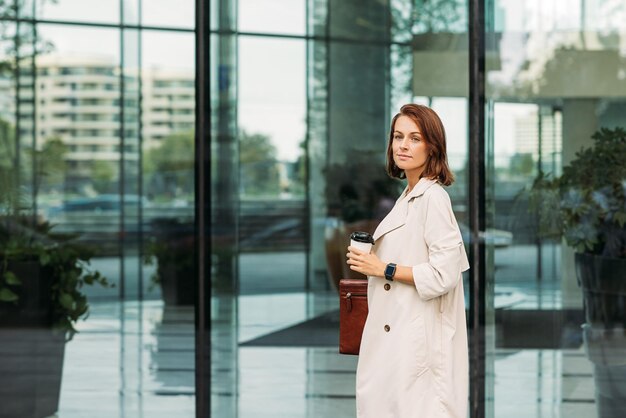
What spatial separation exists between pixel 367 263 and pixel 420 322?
0.26 meters

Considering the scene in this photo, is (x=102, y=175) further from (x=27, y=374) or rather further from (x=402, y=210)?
(x=402, y=210)

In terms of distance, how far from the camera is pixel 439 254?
12.2 feet

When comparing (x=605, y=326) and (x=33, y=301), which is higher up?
(x=33, y=301)

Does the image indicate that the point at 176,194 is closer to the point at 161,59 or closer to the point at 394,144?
the point at 161,59

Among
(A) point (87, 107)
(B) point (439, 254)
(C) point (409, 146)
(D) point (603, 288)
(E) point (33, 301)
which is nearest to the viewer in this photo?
(B) point (439, 254)

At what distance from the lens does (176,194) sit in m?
6.52

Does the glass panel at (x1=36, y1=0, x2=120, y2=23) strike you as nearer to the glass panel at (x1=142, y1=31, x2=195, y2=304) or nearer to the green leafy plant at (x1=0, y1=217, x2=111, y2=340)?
the glass panel at (x1=142, y1=31, x2=195, y2=304)

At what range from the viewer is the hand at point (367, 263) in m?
3.77

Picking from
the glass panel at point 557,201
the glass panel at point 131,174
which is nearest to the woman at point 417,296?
the glass panel at point 557,201

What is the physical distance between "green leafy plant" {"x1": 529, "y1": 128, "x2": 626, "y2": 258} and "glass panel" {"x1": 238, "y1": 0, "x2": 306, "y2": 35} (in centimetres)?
161

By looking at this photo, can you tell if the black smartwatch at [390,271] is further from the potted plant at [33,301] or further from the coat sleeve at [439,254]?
the potted plant at [33,301]

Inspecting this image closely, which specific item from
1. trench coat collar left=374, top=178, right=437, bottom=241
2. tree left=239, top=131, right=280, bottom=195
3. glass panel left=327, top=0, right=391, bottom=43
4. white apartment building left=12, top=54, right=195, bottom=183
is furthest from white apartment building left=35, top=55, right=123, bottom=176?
trench coat collar left=374, top=178, right=437, bottom=241

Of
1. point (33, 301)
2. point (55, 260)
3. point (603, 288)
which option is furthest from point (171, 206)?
point (603, 288)

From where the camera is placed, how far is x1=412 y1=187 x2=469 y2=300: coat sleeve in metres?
3.71
